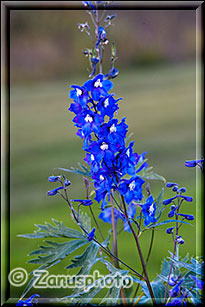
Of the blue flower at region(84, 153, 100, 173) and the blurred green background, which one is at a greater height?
the blurred green background

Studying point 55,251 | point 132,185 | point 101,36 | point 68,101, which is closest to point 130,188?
point 132,185

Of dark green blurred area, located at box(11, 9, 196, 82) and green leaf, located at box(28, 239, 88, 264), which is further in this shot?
dark green blurred area, located at box(11, 9, 196, 82)

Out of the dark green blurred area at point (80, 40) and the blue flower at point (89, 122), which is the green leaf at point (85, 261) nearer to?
the blue flower at point (89, 122)

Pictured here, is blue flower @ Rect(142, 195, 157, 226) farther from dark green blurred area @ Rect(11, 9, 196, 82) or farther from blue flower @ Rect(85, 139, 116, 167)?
dark green blurred area @ Rect(11, 9, 196, 82)

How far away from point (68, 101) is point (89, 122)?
49cm

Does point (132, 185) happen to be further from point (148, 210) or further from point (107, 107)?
point (107, 107)

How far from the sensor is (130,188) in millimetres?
809

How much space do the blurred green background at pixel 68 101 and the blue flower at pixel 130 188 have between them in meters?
0.36

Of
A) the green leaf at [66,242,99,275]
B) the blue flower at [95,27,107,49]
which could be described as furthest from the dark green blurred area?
the green leaf at [66,242,99,275]

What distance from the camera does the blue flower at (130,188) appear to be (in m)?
0.80

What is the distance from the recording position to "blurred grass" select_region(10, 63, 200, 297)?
1.23 meters

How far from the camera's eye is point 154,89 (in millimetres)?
1377

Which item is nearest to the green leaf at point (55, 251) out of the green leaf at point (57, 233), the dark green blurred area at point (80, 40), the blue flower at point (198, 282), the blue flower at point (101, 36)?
the green leaf at point (57, 233)
